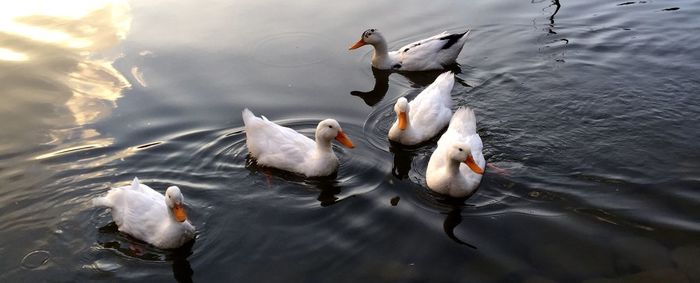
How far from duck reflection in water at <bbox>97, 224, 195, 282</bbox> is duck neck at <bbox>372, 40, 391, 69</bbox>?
5653 millimetres

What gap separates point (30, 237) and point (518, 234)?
16.6 feet

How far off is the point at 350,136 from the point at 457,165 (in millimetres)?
1942

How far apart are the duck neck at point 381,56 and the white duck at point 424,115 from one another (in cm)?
188

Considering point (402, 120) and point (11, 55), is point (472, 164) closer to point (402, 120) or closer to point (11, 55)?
point (402, 120)

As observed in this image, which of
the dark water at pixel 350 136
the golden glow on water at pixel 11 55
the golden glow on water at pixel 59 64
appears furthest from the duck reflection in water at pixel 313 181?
the golden glow on water at pixel 11 55

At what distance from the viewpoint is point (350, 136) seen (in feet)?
28.3

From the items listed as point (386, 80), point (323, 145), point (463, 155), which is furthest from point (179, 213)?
point (386, 80)

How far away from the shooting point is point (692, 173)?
7.20 metres

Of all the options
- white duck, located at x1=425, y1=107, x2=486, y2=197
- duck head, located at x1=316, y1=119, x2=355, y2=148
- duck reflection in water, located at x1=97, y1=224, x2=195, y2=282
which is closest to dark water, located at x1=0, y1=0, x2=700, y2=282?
duck reflection in water, located at x1=97, y1=224, x2=195, y2=282

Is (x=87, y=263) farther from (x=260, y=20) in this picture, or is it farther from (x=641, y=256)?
(x=260, y=20)

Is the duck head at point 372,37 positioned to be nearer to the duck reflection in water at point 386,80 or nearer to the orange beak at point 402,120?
the duck reflection in water at point 386,80

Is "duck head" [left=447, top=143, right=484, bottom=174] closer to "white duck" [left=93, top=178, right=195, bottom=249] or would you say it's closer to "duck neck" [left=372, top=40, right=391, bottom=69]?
"white duck" [left=93, top=178, right=195, bottom=249]

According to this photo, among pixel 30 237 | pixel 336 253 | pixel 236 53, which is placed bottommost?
pixel 336 253

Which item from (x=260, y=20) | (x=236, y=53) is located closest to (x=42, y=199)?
(x=236, y=53)
